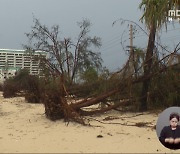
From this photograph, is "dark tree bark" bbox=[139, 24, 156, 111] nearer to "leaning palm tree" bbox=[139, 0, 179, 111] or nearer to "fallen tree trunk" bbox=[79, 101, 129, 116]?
"leaning palm tree" bbox=[139, 0, 179, 111]

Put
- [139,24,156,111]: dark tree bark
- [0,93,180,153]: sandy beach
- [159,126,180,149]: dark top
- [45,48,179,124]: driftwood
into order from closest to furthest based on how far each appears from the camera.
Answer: [159,126,180,149]: dark top
[0,93,180,153]: sandy beach
[45,48,179,124]: driftwood
[139,24,156,111]: dark tree bark

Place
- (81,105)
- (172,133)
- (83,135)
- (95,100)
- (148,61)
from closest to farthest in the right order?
1. (172,133)
2. (83,135)
3. (81,105)
4. (95,100)
5. (148,61)

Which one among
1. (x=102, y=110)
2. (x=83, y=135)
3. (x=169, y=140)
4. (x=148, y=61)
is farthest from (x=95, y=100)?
(x=169, y=140)

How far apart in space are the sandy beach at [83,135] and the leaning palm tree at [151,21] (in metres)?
0.94

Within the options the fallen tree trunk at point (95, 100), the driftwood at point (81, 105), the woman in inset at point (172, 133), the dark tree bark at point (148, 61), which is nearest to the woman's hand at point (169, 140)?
the woman in inset at point (172, 133)

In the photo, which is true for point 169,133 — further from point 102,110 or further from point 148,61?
point 148,61

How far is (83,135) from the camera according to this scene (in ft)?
30.9

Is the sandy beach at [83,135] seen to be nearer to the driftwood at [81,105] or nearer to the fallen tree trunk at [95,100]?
the driftwood at [81,105]

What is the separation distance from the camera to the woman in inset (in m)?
6.03

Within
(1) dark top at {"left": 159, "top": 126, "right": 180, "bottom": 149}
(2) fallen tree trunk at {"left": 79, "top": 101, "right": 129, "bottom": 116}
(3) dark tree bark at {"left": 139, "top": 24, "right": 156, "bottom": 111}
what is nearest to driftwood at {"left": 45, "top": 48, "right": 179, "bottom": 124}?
(2) fallen tree trunk at {"left": 79, "top": 101, "right": 129, "bottom": 116}

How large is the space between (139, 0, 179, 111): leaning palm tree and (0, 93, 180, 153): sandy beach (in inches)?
36.9

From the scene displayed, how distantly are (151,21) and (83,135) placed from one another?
15.7ft

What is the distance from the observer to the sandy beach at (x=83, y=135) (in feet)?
26.1

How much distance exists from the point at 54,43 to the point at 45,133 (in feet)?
76.1
